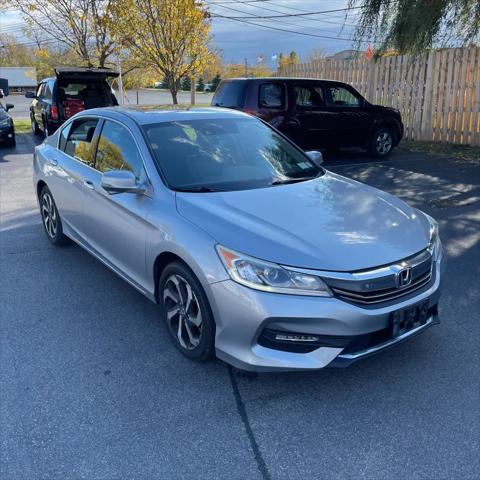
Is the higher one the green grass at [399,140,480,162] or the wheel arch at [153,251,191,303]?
the wheel arch at [153,251,191,303]

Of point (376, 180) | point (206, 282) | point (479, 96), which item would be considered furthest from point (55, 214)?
point (479, 96)

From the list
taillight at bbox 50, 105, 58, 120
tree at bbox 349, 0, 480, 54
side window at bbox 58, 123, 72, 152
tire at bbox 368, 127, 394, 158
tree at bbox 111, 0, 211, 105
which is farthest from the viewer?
tree at bbox 111, 0, 211, 105

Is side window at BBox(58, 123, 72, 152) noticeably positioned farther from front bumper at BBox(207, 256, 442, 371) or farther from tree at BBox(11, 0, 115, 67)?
tree at BBox(11, 0, 115, 67)

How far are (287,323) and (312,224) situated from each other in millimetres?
737

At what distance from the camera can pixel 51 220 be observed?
5738mm

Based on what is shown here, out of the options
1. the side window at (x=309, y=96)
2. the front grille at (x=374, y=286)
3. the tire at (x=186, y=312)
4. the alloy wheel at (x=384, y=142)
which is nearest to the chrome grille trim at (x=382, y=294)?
the front grille at (x=374, y=286)

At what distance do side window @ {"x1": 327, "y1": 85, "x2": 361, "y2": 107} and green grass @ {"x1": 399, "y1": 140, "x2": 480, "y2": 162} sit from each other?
2.25m

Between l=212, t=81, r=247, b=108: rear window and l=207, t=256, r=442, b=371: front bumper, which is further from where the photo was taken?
l=212, t=81, r=247, b=108: rear window

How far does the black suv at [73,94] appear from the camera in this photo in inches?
511

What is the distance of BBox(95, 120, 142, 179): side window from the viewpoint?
4.00 m

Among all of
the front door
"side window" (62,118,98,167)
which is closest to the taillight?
"side window" (62,118,98,167)

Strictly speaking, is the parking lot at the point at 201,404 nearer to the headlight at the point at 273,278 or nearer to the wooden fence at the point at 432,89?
the headlight at the point at 273,278

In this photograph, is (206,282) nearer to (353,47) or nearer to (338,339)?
(338,339)

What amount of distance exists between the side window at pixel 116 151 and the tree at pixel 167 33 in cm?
1275
